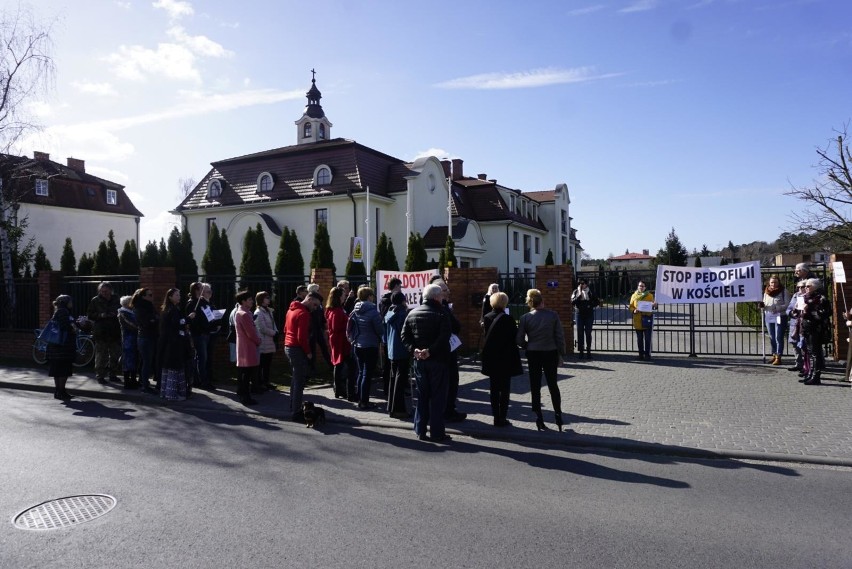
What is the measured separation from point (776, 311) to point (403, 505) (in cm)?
1037

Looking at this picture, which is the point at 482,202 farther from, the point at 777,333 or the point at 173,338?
the point at 173,338

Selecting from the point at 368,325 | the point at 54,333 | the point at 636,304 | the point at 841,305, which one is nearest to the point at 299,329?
the point at 368,325

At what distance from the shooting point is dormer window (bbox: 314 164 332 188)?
37.2 meters

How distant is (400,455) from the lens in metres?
6.95

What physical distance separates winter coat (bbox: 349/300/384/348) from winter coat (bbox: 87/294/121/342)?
584cm

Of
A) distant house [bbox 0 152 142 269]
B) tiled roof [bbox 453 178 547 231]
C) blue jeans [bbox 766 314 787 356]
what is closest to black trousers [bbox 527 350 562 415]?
blue jeans [bbox 766 314 787 356]

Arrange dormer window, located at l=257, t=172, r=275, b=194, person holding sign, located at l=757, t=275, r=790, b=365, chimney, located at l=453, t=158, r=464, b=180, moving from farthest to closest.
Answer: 1. chimney, located at l=453, t=158, r=464, b=180
2. dormer window, located at l=257, t=172, r=275, b=194
3. person holding sign, located at l=757, t=275, r=790, b=365

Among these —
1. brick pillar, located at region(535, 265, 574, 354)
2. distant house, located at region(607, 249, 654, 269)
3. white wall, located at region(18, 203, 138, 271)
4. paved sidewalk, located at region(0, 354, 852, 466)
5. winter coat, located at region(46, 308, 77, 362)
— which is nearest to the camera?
paved sidewalk, located at region(0, 354, 852, 466)

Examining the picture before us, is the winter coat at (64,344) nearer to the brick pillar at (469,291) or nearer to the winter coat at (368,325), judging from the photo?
the winter coat at (368,325)

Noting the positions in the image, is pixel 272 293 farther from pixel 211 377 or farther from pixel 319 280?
pixel 211 377

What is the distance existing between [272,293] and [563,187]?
2005 inches

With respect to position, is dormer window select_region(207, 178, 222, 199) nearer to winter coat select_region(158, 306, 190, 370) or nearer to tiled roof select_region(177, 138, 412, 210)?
tiled roof select_region(177, 138, 412, 210)

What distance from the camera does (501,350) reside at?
796 cm

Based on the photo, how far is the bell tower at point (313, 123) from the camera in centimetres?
4775
